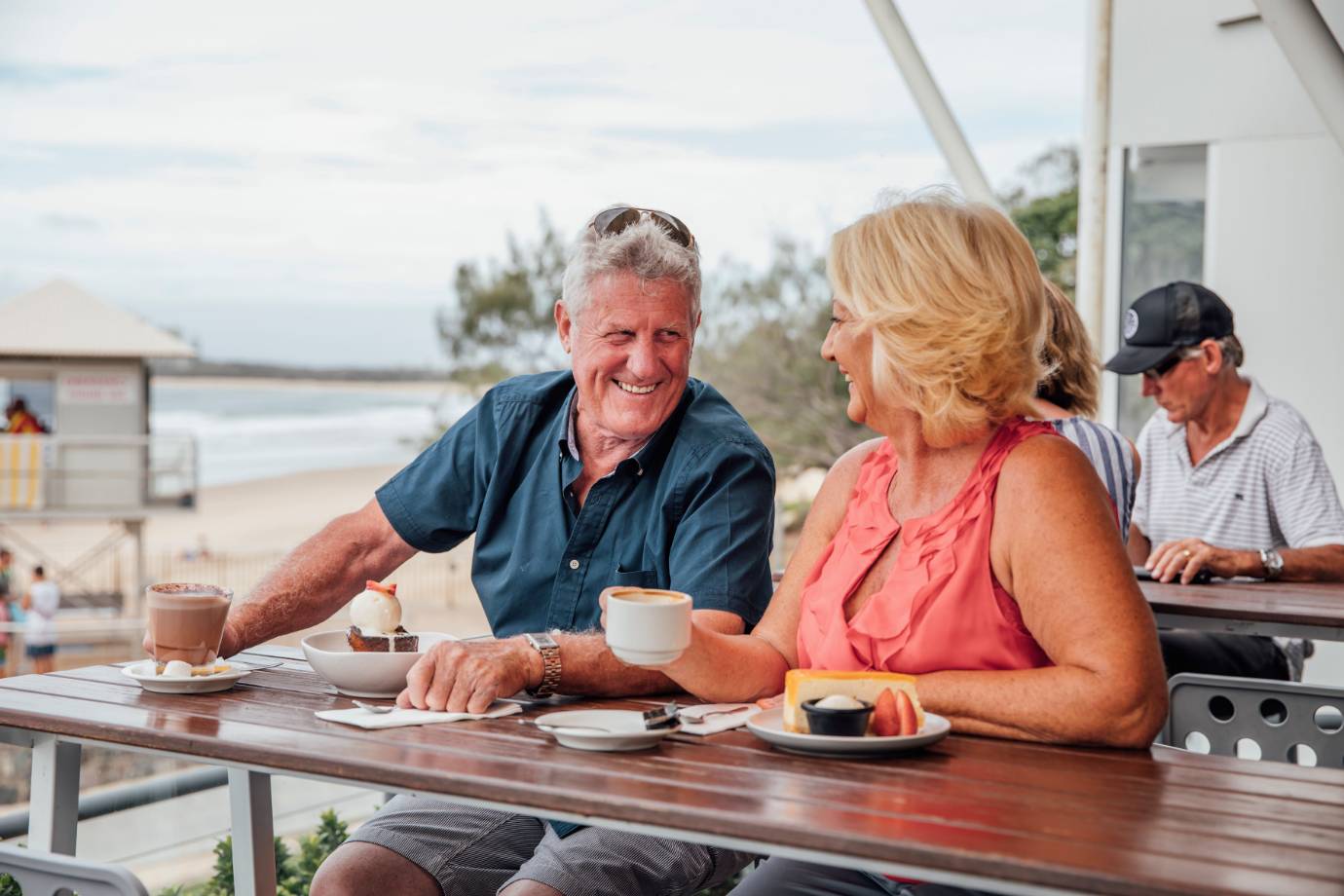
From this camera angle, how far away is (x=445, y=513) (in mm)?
2336

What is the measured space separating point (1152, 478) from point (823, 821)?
2.71 m

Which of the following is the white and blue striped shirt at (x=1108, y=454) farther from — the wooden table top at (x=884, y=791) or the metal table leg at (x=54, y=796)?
the metal table leg at (x=54, y=796)

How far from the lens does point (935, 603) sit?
5.48 ft

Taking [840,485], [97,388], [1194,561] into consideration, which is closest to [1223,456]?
[1194,561]

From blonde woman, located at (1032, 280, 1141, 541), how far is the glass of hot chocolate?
1584 millimetres

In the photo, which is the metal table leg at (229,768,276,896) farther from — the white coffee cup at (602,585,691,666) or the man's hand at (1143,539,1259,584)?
the man's hand at (1143,539,1259,584)

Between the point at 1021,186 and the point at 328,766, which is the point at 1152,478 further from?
the point at 1021,186

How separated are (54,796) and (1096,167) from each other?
4810mm

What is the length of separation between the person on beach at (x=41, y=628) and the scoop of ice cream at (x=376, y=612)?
1482 cm

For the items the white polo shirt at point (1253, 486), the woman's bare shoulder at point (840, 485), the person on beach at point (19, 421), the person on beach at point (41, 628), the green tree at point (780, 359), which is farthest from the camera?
the person on beach at point (19, 421)

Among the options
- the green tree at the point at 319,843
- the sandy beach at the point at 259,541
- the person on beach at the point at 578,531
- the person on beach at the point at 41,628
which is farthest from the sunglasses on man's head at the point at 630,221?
the sandy beach at the point at 259,541

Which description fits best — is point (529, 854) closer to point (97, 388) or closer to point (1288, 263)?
point (1288, 263)

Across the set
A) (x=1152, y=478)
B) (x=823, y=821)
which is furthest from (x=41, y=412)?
(x=823, y=821)

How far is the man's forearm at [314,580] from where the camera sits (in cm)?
213
